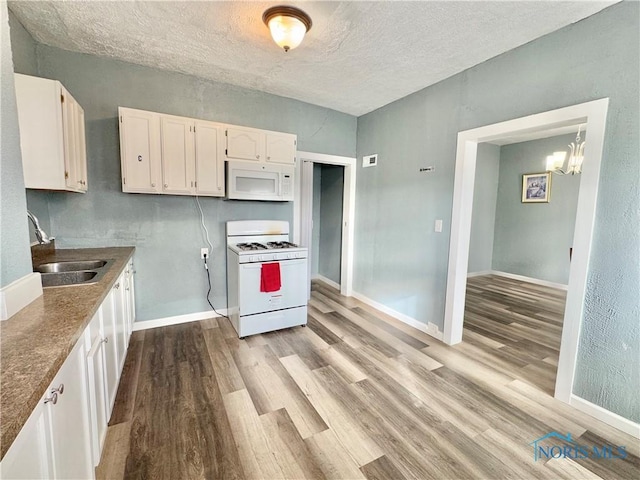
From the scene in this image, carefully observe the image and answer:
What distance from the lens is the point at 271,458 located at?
5.09 feet

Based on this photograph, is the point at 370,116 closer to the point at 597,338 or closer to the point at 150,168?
the point at 150,168

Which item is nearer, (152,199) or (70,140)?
(70,140)

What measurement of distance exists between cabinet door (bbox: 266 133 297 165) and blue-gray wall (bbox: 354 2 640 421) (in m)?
1.24

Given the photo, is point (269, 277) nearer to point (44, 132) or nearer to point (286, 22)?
point (44, 132)

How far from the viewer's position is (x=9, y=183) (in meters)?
1.14

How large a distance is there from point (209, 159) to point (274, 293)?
5.07 ft

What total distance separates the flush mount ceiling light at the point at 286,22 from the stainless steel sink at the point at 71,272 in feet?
6.42

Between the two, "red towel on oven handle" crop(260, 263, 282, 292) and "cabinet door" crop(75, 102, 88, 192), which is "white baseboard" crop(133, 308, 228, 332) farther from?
"cabinet door" crop(75, 102, 88, 192)

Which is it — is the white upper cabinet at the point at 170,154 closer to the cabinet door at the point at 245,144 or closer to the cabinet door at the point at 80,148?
the cabinet door at the point at 245,144

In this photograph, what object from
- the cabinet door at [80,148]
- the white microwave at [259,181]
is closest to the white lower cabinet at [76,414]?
the cabinet door at [80,148]

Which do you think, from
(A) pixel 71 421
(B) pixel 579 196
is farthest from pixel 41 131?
(B) pixel 579 196

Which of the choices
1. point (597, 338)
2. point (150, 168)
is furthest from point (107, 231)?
point (597, 338)

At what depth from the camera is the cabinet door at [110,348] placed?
1.58 meters

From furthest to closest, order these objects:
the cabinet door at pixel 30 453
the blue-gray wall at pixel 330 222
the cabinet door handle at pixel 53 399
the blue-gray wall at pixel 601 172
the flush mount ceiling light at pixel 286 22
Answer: the blue-gray wall at pixel 330 222 < the flush mount ceiling light at pixel 286 22 < the blue-gray wall at pixel 601 172 < the cabinet door handle at pixel 53 399 < the cabinet door at pixel 30 453
